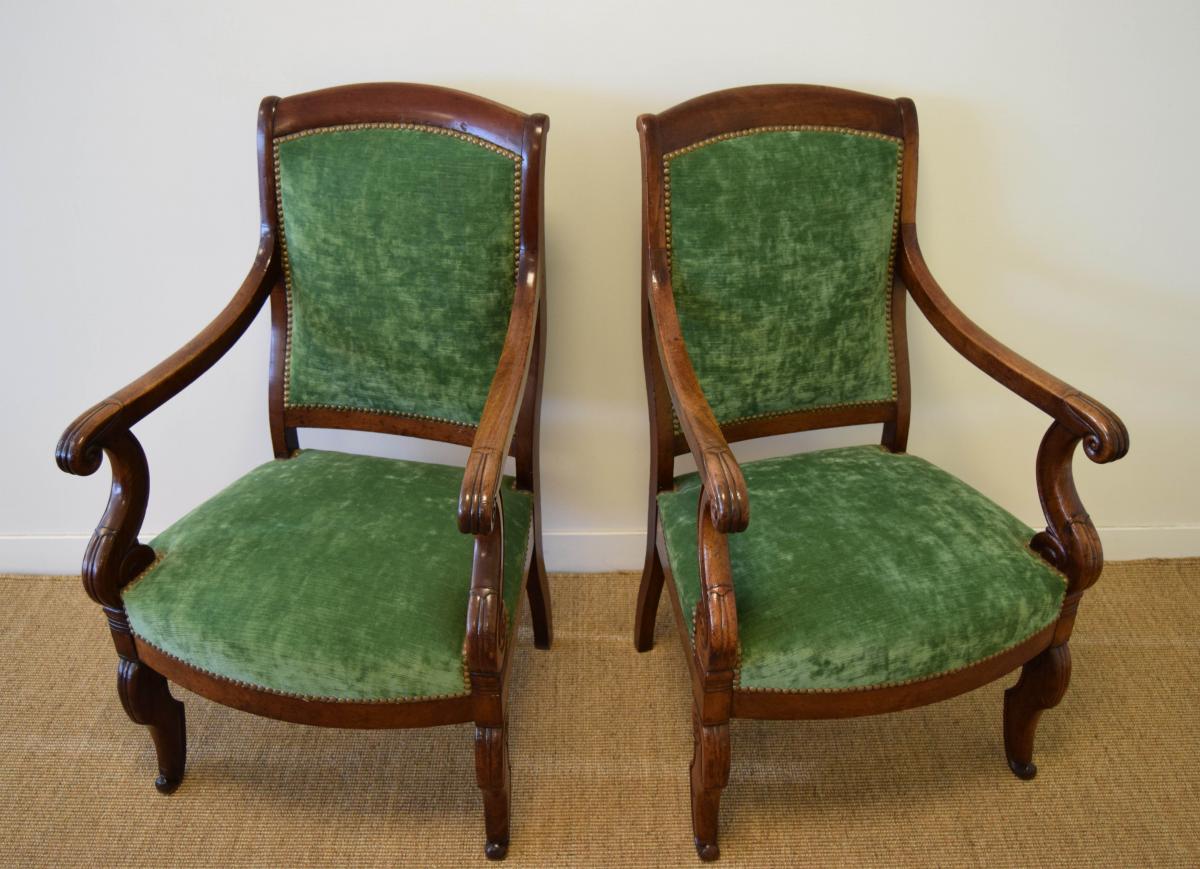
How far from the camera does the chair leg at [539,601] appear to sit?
1663 millimetres

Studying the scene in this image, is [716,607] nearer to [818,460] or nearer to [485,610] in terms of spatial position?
[485,610]

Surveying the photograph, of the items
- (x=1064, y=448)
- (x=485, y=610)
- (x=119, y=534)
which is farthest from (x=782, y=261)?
(x=119, y=534)

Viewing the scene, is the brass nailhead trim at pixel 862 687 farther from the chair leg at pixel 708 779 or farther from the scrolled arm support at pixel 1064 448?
the scrolled arm support at pixel 1064 448

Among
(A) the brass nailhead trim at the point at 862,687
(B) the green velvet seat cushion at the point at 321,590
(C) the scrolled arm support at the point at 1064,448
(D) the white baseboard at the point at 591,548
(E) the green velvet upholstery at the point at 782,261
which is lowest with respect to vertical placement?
(D) the white baseboard at the point at 591,548

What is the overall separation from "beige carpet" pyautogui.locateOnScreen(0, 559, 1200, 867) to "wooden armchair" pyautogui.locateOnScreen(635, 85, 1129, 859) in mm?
123

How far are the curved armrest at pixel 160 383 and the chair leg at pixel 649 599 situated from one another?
2.66 ft

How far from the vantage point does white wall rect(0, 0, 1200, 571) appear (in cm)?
155

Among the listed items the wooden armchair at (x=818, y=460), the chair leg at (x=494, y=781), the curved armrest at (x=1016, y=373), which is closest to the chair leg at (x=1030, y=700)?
the wooden armchair at (x=818, y=460)

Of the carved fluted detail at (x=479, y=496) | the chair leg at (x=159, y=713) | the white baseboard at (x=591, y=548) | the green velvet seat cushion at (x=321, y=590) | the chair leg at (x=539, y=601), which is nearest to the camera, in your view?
the carved fluted detail at (x=479, y=496)

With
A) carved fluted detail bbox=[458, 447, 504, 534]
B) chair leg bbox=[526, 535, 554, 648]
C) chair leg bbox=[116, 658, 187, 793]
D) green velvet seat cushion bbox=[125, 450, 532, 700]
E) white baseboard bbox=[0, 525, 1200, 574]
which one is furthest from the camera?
white baseboard bbox=[0, 525, 1200, 574]

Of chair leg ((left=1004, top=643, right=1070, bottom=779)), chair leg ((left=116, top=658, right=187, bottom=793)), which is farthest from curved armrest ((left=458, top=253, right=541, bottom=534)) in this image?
chair leg ((left=1004, top=643, right=1070, bottom=779))

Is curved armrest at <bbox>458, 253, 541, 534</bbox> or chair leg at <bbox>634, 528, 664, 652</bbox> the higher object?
curved armrest at <bbox>458, 253, 541, 534</bbox>

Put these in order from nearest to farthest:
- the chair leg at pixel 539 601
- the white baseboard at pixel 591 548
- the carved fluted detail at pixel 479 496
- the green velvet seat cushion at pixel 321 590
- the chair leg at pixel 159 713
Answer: the carved fluted detail at pixel 479 496 → the green velvet seat cushion at pixel 321 590 → the chair leg at pixel 159 713 → the chair leg at pixel 539 601 → the white baseboard at pixel 591 548

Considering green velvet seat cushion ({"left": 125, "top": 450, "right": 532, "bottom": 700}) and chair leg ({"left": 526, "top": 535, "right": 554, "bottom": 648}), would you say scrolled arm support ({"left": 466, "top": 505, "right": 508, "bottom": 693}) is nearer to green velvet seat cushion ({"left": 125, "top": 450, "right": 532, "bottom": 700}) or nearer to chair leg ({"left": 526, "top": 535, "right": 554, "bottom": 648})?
green velvet seat cushion ({"left": 125, "top": 450, "right": 532, "bottom": 700})
